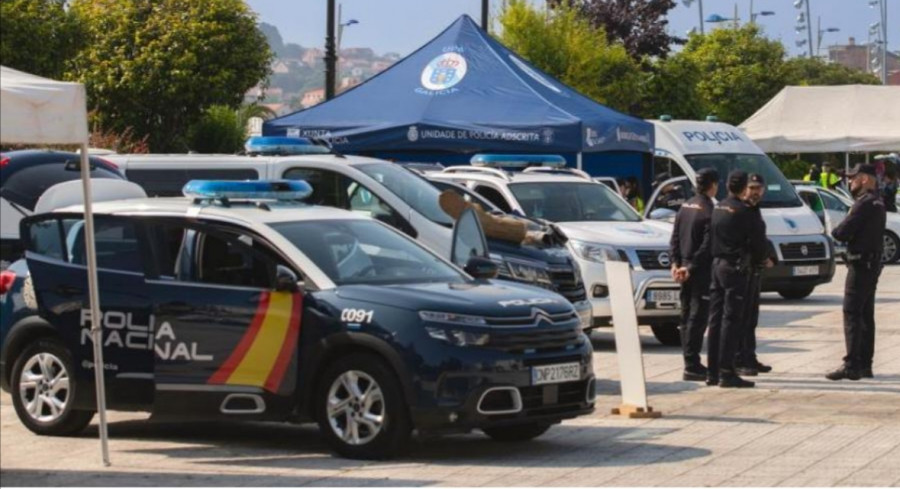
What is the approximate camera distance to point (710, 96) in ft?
223

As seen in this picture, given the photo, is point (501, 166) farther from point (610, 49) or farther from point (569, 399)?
point (610, 49)

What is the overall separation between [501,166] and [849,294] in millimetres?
6879

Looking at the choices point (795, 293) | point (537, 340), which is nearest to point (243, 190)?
point (537, 340)

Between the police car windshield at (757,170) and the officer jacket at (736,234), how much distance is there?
9.78 meters

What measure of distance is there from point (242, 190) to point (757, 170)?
47.7 ft

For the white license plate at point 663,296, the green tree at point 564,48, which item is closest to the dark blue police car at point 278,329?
the white license plate at point 663,296

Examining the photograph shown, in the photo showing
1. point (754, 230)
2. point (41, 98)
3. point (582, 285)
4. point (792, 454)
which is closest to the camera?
point (41, 98)

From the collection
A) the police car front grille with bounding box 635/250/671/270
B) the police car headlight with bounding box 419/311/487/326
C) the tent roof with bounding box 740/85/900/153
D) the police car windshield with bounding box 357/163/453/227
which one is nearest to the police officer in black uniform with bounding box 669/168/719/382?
the police car windshield with bounding box 357/163/453/227

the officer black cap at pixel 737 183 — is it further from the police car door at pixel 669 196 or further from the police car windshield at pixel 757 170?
the police car windshield at pixel 757 170

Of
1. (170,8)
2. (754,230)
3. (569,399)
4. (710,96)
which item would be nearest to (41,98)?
(569,399)

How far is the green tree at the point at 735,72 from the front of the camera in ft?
222

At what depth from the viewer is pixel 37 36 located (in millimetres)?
27547

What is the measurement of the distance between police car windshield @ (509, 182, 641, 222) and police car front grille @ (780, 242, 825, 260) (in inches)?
172

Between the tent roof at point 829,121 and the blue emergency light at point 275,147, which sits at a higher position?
the tent roof at point 829,121
